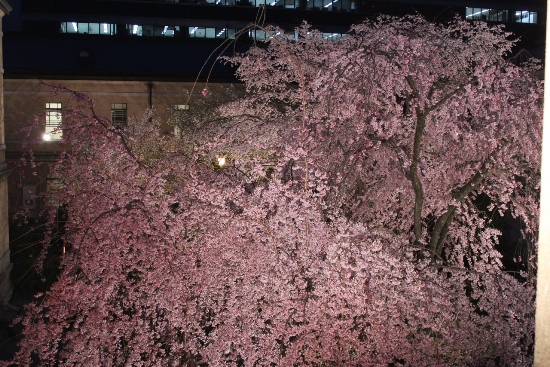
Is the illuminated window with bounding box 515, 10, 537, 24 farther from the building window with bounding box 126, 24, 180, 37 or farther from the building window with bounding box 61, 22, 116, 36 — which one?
the building window with bounding box 61, 22, 116, 36

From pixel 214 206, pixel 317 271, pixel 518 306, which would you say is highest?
pixel 214 206

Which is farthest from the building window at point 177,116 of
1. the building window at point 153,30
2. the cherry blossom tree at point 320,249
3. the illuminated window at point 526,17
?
the illuminated window at point 526,17

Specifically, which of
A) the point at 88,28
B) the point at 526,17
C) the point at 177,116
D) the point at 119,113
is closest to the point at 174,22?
the point at 88,28

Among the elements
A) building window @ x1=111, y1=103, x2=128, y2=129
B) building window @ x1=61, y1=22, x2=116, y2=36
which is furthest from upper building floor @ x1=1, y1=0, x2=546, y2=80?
building window @ x1=111, y1=103, x2=128, y2=129

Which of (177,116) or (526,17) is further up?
(526,17)

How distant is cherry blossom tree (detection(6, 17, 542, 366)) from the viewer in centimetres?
758

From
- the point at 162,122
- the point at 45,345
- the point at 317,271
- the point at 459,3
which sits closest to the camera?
the point at 317,271

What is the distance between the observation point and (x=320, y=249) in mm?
7852

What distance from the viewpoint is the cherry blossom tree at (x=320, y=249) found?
7578 mm

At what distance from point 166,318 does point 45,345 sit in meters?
1.78

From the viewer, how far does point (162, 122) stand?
82.4ft

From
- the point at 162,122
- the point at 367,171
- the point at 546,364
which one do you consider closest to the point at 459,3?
the point at 162,122

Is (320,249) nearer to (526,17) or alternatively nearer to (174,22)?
(174,22)

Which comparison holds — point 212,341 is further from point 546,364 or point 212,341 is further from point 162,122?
point 162,122
